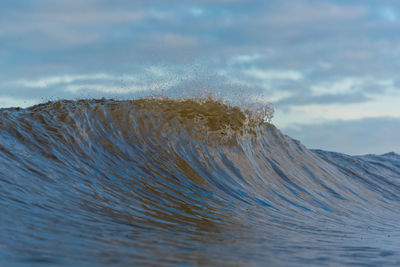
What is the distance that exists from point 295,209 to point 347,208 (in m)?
1.51

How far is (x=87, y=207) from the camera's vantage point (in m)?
4.95

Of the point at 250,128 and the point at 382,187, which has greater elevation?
the point at 250,128

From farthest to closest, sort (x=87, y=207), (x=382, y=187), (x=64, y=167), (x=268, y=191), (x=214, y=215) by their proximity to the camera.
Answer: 1. (x=382, y=187)
2. (x=268, y=191)
3. (x=64, y=167)
4. (x=214, y=215)
5. (x=87, y=207)

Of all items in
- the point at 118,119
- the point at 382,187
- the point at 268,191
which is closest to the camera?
the point at 268,191

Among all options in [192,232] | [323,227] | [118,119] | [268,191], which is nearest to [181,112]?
[118,119]

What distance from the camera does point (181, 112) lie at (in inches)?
356

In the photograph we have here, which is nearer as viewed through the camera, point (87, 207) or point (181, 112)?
point (87, 207)

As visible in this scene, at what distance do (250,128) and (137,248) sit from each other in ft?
20.5

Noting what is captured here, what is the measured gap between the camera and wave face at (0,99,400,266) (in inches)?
144

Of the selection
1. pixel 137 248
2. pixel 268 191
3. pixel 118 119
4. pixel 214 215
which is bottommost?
pixel 137 248

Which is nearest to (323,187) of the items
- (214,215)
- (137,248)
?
(214,215)

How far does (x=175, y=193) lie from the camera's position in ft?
21.0

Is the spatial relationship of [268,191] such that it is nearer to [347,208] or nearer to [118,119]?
[347,208]

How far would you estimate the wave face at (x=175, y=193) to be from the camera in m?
3.66
